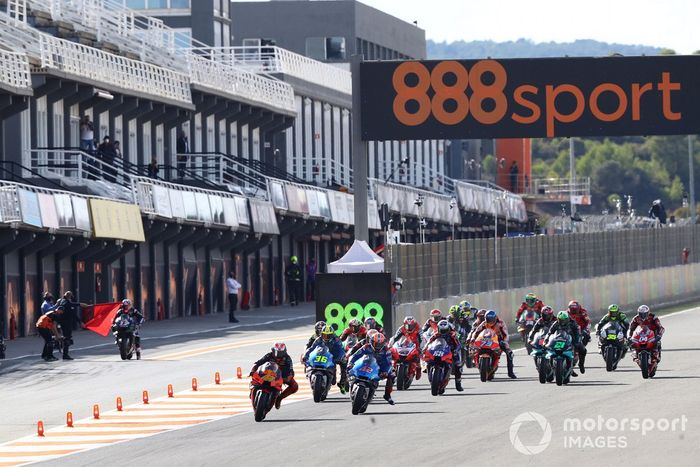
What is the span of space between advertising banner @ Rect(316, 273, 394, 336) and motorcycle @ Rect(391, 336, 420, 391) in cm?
726

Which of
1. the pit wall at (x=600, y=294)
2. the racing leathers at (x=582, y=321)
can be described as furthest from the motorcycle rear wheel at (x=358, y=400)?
the pit wall at (x=600, y=294)

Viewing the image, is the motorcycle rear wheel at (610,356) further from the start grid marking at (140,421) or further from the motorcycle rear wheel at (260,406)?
the motorcycle rear wheel at (260,406)

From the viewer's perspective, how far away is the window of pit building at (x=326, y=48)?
312 feet

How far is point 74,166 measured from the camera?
177 feet

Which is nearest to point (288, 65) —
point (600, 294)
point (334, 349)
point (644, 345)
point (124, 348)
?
point (600, 294)

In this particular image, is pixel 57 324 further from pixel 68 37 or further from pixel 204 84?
pixel 204 84

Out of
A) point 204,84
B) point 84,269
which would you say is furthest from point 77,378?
point 204,84

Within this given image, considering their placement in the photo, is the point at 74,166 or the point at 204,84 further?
the point at 204,84

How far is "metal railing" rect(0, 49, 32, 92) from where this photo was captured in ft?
153

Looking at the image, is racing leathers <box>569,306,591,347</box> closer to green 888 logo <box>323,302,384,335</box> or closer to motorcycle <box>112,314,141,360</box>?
green 888 logo <box>323,302,384,335</box>

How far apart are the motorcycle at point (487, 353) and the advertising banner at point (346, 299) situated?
605 cm

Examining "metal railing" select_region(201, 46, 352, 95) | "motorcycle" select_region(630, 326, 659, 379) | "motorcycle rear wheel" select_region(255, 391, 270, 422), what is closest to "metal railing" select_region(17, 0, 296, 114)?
"metal railing" select_region(201, 46, 352, 95)

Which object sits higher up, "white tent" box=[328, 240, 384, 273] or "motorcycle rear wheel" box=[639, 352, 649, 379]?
"white tent" box=[328, 240, 384, 273]

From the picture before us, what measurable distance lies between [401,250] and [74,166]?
46.8ft
